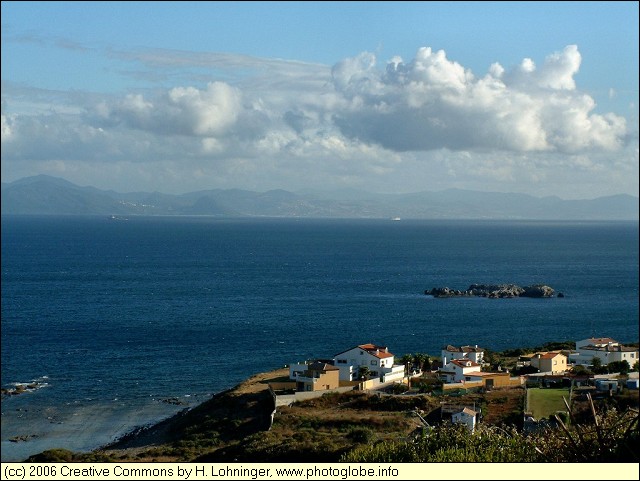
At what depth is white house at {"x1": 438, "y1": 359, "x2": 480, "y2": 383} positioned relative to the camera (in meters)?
25.3

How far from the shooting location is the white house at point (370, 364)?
25.5 m

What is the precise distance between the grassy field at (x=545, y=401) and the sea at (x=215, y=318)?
10.7 meters

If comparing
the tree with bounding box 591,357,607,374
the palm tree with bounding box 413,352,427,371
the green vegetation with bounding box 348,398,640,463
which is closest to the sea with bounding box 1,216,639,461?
the palm tree with bounding box 413,352,427,371

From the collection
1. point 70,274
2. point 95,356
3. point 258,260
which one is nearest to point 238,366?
point 95,356

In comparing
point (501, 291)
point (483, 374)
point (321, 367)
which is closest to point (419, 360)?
point (483, 374)

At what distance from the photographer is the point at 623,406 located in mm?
20438

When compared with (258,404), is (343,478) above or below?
above

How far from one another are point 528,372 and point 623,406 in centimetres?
573

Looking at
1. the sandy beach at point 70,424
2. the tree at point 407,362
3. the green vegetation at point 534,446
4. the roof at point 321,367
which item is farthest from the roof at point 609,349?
the green vegetation at point 534,446

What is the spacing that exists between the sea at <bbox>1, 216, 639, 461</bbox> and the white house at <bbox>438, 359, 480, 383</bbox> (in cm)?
709

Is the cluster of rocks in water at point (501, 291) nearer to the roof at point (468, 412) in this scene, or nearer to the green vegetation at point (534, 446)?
the roof at point (468, 412)

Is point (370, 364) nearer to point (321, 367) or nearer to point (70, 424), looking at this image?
point (321, 367)

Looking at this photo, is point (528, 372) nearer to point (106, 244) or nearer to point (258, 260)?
point (258, 260)

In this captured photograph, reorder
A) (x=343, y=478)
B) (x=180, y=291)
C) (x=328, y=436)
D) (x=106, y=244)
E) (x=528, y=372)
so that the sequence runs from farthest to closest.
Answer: (x=106, y=244)
(x=180, y=291)
(x=528, y=372)
(x=328, y=436)
(x=343, y=478)
